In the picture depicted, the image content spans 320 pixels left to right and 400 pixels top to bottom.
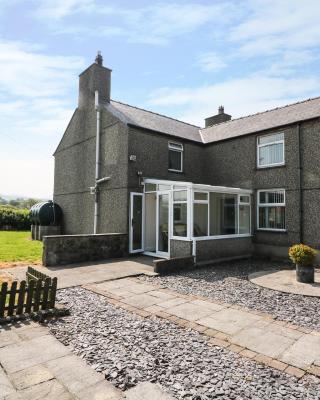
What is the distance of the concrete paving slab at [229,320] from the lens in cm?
487

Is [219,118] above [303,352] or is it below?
above

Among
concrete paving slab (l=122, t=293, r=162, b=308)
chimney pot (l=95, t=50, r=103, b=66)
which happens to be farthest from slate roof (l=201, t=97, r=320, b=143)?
concrete paving slab (l=122, t=293, r=162, b=308)

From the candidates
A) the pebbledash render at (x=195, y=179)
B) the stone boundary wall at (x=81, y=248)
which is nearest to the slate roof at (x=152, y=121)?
the pebbledash render at (x=195, y=179)

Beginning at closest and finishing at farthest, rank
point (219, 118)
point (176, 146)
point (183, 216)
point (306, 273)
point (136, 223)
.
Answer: point (306, 273), point (183, 216), point (136, 223), point (176, 146), point (219, 118)

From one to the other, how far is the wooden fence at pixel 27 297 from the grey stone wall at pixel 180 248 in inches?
220

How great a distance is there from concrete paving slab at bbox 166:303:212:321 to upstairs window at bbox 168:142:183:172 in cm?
906

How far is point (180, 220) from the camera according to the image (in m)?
10.8

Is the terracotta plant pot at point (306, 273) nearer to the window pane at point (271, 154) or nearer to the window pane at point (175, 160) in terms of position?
the window pane at point (271, 154)

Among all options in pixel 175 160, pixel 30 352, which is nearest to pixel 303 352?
pixel 30 352

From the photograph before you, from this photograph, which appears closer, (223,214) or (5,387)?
(5,387)

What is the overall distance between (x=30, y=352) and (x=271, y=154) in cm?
1211

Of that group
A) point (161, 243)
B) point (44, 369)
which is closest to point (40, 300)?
point (44, 369)

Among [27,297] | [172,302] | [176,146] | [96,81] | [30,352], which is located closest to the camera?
[30,352]

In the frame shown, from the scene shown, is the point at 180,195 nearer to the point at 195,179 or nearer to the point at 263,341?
the point at 195,179
